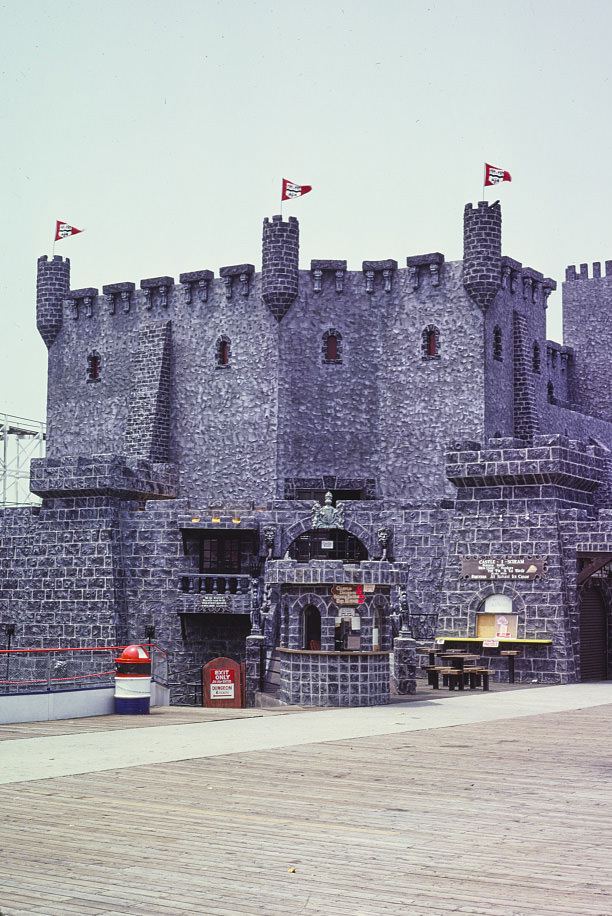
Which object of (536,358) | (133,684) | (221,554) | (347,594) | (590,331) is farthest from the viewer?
(590,331)

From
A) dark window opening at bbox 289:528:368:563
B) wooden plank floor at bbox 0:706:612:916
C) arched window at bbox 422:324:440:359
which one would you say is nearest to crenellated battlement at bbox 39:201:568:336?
arched window at bbox 422:324:440:359

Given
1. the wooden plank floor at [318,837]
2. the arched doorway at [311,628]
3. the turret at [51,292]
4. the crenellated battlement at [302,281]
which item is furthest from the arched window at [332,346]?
the wooden plank floor at [318,837]

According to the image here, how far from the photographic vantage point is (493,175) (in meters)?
39.8

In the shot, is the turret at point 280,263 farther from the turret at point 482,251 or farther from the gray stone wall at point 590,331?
the gray stone wall at point 590,331

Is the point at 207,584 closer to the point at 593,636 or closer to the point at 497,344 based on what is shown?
the point at 593,636

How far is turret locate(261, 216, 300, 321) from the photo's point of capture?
4088 cm

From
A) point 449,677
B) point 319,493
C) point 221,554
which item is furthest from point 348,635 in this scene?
point 319,493

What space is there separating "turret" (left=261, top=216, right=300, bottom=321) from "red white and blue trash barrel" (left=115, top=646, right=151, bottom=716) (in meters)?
24.8

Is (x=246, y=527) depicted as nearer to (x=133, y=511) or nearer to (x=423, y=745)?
(x=133, y=511)

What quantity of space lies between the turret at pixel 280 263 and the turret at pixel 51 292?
395 inches

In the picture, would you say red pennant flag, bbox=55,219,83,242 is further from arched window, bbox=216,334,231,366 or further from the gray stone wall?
the gray stone wall

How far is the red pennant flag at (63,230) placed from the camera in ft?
157

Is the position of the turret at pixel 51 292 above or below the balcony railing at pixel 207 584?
above

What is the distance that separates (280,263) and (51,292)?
11.0m
